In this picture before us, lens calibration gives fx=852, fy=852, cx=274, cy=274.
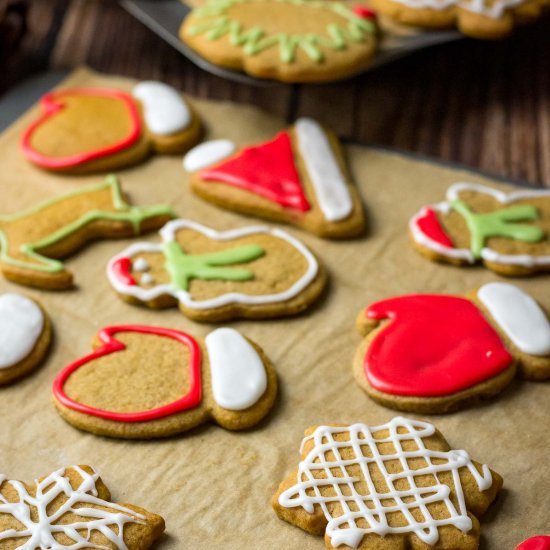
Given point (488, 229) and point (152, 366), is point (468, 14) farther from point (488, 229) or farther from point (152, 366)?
point (152, 366)

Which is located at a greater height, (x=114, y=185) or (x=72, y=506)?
(x=114, y=185)

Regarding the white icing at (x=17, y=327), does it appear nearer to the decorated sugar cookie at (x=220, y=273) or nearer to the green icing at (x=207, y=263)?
the decorated sugar cookie at (x=220, y=273)

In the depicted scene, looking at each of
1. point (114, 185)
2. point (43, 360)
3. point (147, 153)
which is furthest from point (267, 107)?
point (43, 360)

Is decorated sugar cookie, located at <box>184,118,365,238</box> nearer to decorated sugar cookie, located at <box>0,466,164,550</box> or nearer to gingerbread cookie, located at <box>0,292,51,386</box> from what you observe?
gingerbread cookie, located at <box>0,292,51,386</box>

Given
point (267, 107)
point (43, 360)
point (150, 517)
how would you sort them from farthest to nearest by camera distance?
point (267, 107)
point (43, 360)
point (150, 517)

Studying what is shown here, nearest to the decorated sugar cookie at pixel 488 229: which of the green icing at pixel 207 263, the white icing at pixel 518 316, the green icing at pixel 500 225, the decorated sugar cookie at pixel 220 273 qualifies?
the green icing at pixel 500 225

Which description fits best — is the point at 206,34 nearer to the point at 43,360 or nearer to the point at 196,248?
the point at 196,248
